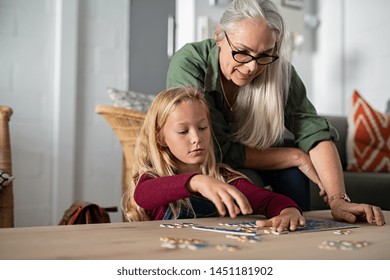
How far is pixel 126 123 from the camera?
2139 millimetres

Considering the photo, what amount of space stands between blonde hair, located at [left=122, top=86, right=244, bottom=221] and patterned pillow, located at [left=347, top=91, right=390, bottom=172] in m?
1.37

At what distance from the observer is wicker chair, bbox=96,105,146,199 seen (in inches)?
81.6

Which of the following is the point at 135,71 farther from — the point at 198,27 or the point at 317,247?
the point at 317,247

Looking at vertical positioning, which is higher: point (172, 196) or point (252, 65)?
point (252, 65)

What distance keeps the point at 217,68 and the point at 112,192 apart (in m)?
1.66

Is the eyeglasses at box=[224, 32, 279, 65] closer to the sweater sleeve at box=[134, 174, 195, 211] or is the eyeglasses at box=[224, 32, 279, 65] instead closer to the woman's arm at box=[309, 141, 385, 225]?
the woman's arm at box=[309, 141, 385, 225]

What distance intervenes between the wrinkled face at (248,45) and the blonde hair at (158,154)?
14cm

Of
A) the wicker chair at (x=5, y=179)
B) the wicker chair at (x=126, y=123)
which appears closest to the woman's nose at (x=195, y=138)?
the wicker chair at (x=126, y=123)

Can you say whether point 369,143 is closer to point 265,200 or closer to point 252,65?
point 252,65

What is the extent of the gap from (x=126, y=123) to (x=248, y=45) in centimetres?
80

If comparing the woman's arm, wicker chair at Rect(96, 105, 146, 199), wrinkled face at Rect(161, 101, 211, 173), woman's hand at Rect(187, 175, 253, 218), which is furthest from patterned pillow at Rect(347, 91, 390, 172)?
woman's hand at Rect(187, 175, 253, 218)

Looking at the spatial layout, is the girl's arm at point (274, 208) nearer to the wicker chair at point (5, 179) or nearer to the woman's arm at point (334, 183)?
the woman's arm at point (334, 183)

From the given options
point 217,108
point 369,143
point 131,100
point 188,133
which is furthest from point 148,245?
point 369,143
